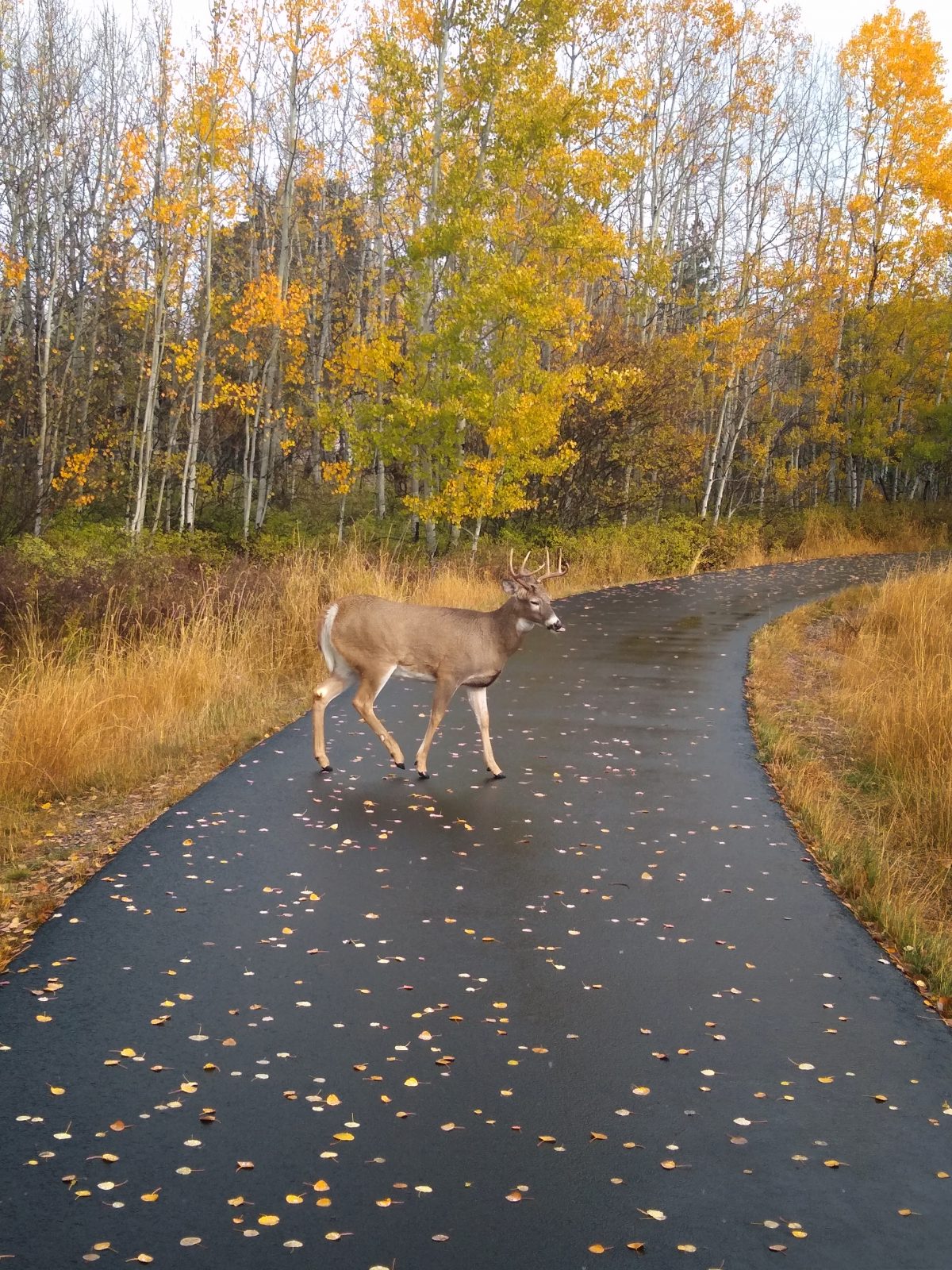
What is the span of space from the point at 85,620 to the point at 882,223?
3376cm

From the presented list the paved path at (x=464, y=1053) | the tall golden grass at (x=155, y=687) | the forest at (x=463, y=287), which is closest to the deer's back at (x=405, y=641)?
the paved path at (x=464, y=1053)

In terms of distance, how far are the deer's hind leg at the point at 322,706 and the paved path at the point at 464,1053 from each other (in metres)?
0.70

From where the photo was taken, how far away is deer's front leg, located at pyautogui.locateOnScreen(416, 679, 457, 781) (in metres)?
9.11

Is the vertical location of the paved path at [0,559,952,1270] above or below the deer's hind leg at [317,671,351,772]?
below

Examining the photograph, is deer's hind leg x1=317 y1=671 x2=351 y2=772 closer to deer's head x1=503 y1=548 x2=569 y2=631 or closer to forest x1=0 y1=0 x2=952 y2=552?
deer's head x1=503 y1=548 x2=569 y2=631

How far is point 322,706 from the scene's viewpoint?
9.39 metres

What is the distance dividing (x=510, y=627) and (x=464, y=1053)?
521 centimetres

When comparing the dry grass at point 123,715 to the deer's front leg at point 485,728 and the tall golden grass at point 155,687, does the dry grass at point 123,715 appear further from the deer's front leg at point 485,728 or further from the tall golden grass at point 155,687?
the deer's front leg at point 485,728

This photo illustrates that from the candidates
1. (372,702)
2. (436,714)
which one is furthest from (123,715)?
(436,714)

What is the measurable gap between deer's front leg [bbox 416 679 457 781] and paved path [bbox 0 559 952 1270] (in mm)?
541

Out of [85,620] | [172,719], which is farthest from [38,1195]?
[85,620]

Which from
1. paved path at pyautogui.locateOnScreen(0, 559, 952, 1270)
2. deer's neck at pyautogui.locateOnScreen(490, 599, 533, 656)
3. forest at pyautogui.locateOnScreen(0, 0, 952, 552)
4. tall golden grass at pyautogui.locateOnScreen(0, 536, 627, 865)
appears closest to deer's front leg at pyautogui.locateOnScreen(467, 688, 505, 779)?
deer's neck at pyautogui.locateOnScreen(490, 599, 533, 656)

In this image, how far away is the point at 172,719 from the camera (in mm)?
10531

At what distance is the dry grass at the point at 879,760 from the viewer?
269 inches
